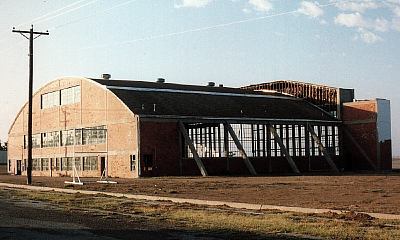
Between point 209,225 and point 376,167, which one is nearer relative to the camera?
point 209,225

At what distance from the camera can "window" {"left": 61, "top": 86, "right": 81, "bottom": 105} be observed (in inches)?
2534

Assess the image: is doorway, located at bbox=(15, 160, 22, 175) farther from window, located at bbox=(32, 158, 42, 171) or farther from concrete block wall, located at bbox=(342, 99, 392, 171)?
concrete block wall, located at bbox=(342, 99, 392, 171)

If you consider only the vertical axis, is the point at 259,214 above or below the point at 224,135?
below

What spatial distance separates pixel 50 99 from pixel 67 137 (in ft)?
21.4

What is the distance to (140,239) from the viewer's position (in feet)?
46.9

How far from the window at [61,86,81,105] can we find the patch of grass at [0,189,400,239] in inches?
1590

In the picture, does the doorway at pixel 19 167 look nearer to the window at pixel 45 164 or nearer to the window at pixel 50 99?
the window at pixel 45 164

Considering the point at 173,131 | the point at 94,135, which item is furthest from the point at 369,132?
the point at 94,135

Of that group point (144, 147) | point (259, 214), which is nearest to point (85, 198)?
point (259, 214)

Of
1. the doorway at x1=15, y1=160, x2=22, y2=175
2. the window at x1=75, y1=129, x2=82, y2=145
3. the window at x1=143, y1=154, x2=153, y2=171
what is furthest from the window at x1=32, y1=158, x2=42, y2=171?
the window at x1=143, y1=154, x2=153, y2=171

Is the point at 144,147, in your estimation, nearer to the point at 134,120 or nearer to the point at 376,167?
the point at 134,120

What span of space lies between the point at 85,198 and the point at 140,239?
16.4 meters

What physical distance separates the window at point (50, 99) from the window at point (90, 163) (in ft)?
30.9

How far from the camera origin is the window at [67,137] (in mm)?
65363
